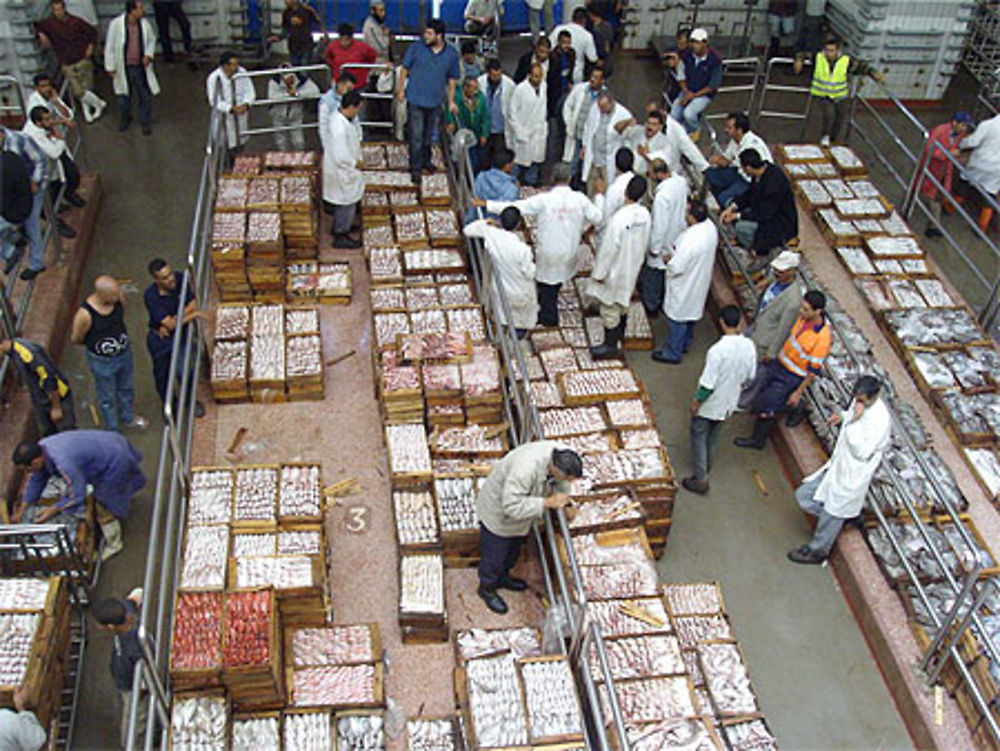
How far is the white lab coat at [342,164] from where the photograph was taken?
11.3 meters

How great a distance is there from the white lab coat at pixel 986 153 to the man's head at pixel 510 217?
7.20 meters

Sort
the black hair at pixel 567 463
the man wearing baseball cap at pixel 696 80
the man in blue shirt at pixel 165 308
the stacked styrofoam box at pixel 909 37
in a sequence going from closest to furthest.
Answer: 1. the black hair at pixel 567 463
2. the man in blue shirt at pixel 165 308
3. the man wearing baseball cap at pixel 696 80
4. the stacked styrofoam box at pixel 909 37

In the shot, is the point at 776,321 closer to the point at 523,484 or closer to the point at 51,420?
the point at 523,484

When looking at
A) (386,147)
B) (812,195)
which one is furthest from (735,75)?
(386,147)

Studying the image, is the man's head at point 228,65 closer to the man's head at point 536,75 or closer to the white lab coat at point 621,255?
the man's head at point 536,75

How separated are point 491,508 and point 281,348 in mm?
3430

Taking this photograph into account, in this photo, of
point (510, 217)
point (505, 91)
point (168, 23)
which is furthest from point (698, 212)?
point (168, 23)

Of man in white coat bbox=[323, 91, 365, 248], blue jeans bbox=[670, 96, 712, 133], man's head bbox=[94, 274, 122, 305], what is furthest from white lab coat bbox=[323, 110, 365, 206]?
blue jeans bbox=[670, 96, 712, 133]

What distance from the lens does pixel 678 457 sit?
420 inches

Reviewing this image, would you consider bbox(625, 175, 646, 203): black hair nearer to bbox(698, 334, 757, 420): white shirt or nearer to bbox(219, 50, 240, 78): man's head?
bbox(698, 334, 757, 420): white shirt

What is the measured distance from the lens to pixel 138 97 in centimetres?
1538

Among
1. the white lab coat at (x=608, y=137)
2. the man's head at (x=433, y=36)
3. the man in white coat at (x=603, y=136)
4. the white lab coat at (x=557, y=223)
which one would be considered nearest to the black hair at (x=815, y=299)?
the white lab coat at (x=557, y=223)

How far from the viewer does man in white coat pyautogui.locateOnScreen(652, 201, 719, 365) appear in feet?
34.5

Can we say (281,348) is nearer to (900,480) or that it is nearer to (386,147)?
(386,147)
